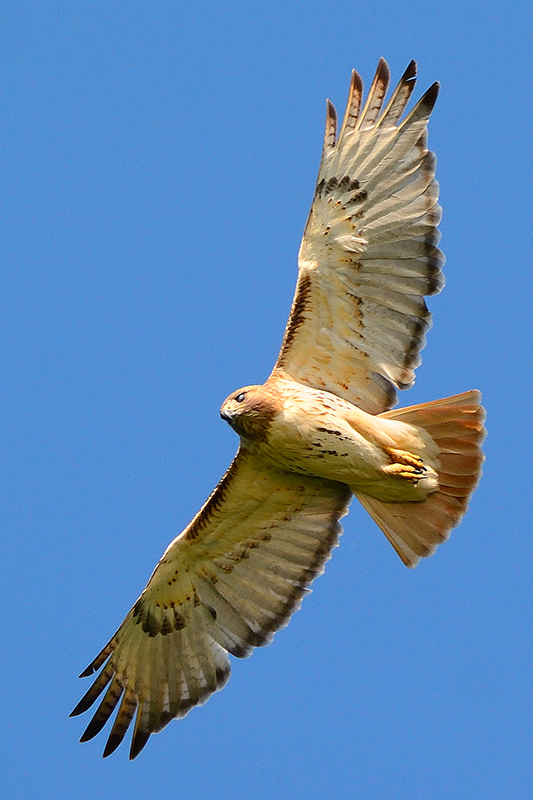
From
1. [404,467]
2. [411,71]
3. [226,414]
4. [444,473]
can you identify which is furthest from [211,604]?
[411,71]

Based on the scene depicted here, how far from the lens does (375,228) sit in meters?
10.1

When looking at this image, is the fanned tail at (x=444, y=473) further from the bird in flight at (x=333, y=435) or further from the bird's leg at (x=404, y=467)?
the bird's leg at (x=404, y=467)

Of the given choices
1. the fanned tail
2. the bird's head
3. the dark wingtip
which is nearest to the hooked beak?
the bird's head

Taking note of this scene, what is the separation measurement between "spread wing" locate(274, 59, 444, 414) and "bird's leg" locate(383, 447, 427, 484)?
66 centimetres

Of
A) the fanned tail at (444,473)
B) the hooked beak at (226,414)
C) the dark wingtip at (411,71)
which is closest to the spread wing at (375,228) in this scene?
the dark wingtip at (411,71)

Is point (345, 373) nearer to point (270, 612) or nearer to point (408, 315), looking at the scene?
point (408, 315)

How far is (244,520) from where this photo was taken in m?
10.6

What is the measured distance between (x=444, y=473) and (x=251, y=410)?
1.61 metres

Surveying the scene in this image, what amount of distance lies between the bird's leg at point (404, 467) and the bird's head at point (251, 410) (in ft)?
3.21

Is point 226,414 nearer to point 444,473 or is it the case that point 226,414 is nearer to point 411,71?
point 444,473

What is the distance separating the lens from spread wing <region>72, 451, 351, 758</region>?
10.7 metres

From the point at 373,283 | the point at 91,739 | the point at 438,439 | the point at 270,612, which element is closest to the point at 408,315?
the point at 373,283

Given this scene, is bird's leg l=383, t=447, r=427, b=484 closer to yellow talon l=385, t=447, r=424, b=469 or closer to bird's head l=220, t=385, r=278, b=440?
yellow talon l=385, t=447, r=424, b=469

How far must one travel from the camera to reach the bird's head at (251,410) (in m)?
9.84
